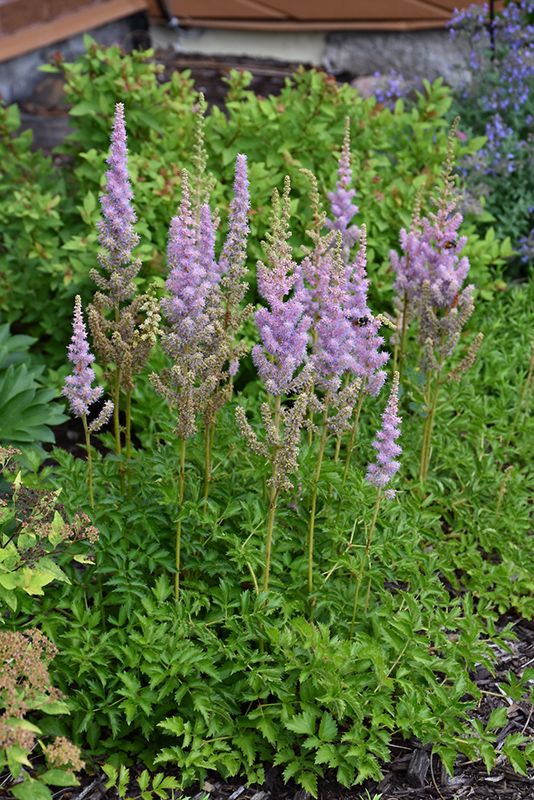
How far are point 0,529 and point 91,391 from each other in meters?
0.60

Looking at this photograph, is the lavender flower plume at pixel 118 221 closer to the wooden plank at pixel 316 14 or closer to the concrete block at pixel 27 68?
the concrete block at pixel 27 68

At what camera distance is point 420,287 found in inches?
141

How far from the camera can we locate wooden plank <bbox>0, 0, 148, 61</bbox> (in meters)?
7.14

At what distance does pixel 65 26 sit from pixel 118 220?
594cm

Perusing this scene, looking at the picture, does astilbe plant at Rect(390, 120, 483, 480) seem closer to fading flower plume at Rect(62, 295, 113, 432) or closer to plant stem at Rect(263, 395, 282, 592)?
plant stem at Rect(263, 395, 282, 592)

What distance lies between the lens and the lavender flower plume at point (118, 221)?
2602mm

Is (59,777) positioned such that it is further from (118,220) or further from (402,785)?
(118,220)

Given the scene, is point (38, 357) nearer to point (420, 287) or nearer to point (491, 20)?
point (420, 287)

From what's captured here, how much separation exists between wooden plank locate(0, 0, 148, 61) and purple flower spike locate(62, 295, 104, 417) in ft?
18.2

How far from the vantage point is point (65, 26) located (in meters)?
7.61

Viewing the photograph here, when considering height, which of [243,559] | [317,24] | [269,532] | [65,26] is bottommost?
[243,559]

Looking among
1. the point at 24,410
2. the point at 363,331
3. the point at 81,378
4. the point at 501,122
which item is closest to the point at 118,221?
the point at 81,378

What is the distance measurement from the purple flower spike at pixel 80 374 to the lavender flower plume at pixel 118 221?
196mm

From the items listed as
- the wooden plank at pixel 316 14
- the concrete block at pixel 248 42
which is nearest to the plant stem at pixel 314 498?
the wooden plank at pixel 316 14
